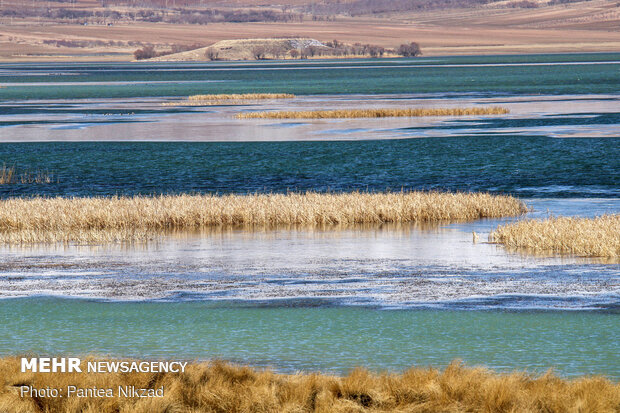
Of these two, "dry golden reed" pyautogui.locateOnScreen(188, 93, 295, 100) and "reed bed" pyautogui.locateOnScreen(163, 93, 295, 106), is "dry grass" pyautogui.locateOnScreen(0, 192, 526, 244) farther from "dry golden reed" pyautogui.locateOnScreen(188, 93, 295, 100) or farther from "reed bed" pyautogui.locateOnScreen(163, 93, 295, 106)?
"dry golden reed" pyautogui.locateOnScreen(188, 93, 295, 100)

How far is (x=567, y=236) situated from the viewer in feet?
93.8

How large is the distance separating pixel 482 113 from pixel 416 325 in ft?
210

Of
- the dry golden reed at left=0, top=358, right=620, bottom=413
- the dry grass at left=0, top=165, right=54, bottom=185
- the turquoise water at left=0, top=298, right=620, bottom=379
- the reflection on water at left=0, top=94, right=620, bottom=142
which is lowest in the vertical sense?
the dry grass at left=0, top=165, right=54, bottom=185

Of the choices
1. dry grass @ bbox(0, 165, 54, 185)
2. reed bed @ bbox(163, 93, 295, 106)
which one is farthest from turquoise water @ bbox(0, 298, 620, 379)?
reed bed @ bbox(163, 93, 295, 106)

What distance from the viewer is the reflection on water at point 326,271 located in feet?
76.1

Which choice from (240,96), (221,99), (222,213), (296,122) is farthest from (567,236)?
(240,96)

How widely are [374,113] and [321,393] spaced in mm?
69994

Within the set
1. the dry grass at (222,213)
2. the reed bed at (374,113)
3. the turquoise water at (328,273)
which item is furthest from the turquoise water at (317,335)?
the reed bed at (374,113)

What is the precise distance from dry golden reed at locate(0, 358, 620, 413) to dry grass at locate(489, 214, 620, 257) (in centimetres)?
1267

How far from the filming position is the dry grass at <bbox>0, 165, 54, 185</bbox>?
161 ft

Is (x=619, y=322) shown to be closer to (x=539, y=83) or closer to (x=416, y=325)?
(x=416, y=325)

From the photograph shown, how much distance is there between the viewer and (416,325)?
20344 millimetres

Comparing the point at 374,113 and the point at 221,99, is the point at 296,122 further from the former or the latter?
the point at 221,99

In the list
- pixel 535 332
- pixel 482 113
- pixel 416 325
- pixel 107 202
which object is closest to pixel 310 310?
pixel 416 325
